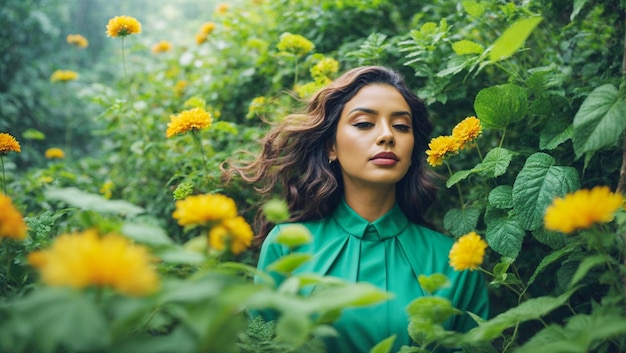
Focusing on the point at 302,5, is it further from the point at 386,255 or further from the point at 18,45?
the point at 18,45

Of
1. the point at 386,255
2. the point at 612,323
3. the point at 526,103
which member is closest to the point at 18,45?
the point at 386,255

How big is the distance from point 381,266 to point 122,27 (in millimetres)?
1239

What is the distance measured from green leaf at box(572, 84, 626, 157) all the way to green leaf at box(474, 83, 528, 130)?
12.3 inches

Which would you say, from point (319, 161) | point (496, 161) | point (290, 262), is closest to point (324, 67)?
point (319, 161)

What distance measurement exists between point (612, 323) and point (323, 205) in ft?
3.41

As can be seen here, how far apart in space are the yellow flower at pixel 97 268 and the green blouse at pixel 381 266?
2.86ft

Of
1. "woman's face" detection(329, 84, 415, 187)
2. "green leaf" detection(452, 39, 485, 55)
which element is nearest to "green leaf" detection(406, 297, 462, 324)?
"woman's face" detection(329, 84, 415, 187)

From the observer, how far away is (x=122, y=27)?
1.71m

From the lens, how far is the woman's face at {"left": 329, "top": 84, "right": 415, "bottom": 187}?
154cm

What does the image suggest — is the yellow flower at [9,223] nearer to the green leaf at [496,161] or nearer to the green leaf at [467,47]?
the green leaf at [496,161]

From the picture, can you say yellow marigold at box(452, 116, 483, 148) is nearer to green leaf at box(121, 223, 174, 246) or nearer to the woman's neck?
the woman's neck

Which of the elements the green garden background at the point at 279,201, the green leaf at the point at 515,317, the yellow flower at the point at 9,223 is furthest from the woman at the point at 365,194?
the yellow flower at the point at 9,223

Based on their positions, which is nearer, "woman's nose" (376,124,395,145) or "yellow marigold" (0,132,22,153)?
"yellow marigold" (0,132,22,153)

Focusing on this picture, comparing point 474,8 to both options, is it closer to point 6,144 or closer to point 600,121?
point 600,121
